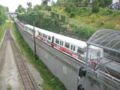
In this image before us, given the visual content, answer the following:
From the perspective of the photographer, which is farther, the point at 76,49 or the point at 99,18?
the point at 99,18

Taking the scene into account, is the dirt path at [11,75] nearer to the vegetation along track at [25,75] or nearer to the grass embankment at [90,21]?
the vegetation along track at [25,75]

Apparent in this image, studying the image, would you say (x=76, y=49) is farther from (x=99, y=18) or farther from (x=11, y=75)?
(x=99, y=18)

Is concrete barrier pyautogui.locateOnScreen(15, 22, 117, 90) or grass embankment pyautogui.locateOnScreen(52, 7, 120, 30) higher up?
grass embankment pyautogui.locateOnScreen(52, 7, 120, 30)

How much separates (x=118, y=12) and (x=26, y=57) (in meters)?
18.5

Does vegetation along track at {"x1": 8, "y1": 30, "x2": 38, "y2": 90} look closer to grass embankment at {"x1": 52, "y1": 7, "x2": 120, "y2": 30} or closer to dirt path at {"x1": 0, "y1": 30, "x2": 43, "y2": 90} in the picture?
dirt path at {"x1": 0, "y1": 30, "x2": 43, "y2": 90}

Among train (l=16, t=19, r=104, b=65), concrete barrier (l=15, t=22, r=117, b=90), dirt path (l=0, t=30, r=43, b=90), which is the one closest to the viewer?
concrete barrier (l=15, t=22, r=117, b=90)

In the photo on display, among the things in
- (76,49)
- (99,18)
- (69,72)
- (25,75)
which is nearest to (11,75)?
(25,75)

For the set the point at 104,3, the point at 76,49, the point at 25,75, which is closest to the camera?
the point at 76,49

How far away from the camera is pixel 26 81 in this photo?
2591 centimetres

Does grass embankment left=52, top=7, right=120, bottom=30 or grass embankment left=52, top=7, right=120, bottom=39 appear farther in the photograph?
grass embankment left=52, top=7, right=120, bottom=30

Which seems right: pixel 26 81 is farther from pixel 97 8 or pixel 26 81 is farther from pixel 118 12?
pixel 97 8

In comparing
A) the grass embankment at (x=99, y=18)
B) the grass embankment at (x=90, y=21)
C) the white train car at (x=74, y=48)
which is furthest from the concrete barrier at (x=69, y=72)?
the grass embankment at (x=99, y=18)

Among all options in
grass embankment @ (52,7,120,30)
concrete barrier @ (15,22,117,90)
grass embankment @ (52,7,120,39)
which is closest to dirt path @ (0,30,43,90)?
concrete barrier @ (15,22,117,90)

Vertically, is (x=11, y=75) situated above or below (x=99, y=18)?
below
